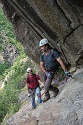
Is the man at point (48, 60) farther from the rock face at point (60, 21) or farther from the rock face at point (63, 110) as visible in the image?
the rock face at point (60, 21)

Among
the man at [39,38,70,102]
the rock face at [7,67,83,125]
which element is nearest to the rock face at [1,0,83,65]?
the rock face at [7,67,83,125]

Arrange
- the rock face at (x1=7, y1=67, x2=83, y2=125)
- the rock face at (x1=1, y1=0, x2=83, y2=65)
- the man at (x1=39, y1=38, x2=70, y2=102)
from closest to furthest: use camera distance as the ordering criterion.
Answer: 1. the rock face at (x1=7, y1=67, x2=83, y2=125)
2. the man at (x1=39, y1=38, x2=70, y2=102)
3. the rock face at (x1=1, y1=0, x2=83, y2=65)

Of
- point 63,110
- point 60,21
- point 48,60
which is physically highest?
point 60,21

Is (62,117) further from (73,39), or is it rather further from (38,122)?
(73,39)

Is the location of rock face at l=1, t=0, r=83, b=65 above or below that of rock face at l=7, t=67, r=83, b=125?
above

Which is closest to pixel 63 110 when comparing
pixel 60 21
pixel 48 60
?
pixel 48 60

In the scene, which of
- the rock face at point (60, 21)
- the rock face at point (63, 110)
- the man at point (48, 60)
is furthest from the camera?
the rock face at point (60, 21)

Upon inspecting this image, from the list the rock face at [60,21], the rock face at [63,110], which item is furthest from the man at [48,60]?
the rock face at [60,21]

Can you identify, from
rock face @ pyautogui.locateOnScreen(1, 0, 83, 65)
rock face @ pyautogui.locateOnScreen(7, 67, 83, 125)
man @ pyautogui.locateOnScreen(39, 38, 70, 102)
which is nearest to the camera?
rock face @ pyautogui.locateOnScreen(7, 67, 83, 125)

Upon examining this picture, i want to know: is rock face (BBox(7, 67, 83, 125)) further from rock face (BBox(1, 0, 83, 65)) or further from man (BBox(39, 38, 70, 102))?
rock face (BBox(1, 0, 83, 65))

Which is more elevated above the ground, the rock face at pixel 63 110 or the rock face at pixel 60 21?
the rock face at pixel 60 21

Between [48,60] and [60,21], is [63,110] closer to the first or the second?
[48,60]

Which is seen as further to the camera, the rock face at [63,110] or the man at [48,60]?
the man at [48,60]

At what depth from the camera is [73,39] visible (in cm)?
1451
